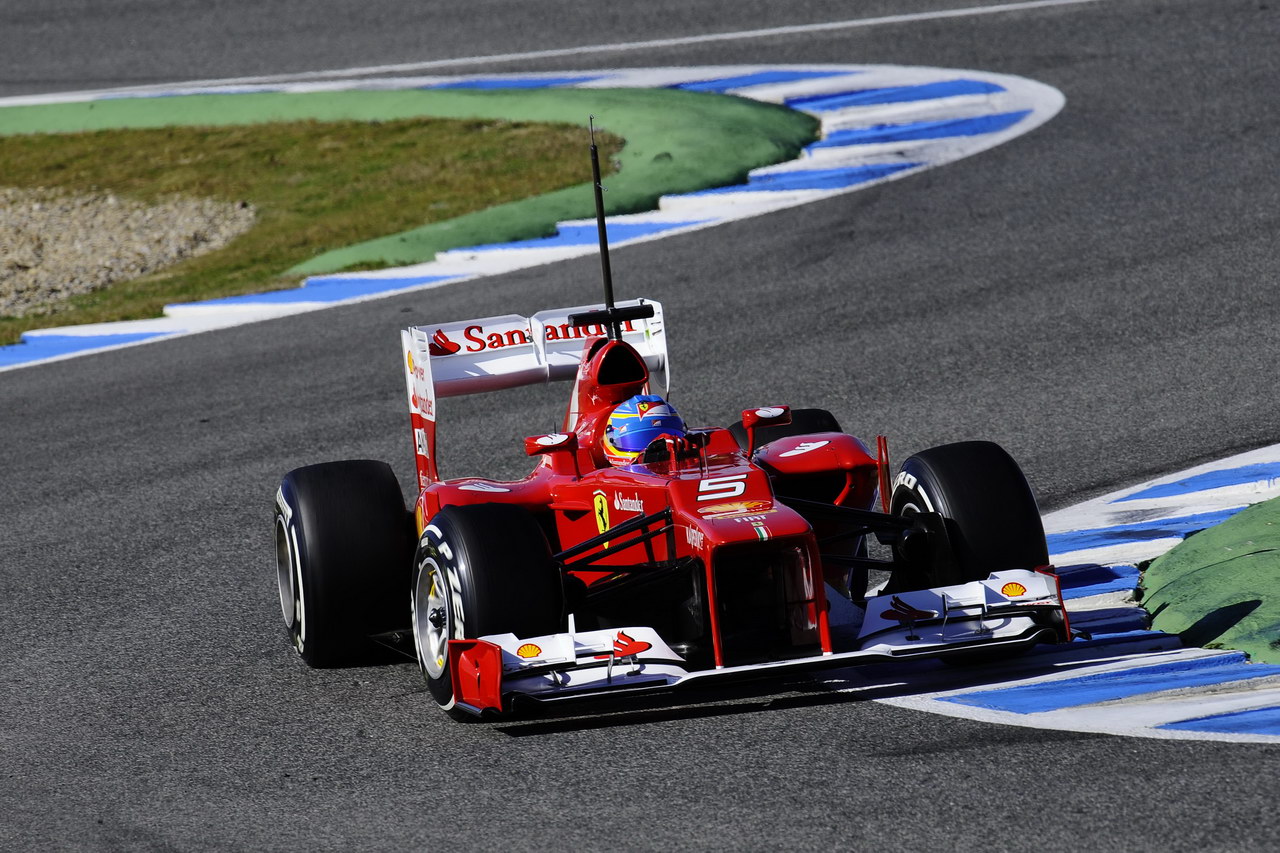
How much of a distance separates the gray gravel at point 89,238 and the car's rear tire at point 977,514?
9039 millimetres

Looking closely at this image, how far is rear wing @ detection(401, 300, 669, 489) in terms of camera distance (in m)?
6.76

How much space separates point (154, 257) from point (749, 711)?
10.4 m

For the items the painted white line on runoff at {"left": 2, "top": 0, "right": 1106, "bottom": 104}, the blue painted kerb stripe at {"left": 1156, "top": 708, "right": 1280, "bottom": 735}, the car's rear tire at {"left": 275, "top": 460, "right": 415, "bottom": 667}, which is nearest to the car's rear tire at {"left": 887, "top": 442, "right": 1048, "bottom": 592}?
the blue painted kerb stripe at {"left": 1156, "top": 708, "right": 1280, "bottom": 735}

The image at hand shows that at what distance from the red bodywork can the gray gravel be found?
7.98 m

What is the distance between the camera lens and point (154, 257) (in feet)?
47.9

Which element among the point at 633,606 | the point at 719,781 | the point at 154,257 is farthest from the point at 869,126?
the point at 719,781

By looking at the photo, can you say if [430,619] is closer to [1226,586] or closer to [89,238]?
[1226,586]

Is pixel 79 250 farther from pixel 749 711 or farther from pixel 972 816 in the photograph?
pixel 972 816

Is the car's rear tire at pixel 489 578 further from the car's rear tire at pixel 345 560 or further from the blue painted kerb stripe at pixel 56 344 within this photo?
the blue painted kerb stripe at pixel 56 344

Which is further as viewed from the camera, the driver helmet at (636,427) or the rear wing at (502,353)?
the rear wing at (502,353)

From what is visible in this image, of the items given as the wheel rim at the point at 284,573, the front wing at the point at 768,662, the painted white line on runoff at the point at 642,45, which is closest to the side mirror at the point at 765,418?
the front wing at the point at 768,662

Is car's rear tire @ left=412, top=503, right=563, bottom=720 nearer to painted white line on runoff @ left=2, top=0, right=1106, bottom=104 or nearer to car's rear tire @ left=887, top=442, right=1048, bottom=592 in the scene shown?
car's rear tire @ left=887, top=442, right=1048, bottom=592

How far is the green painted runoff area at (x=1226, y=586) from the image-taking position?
5.47 m

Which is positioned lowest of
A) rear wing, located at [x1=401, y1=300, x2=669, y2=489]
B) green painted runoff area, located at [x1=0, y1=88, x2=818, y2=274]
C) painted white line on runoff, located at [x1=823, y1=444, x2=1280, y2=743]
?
painted white line on runoff, located at [x1=823, y1=444, x2=1280, y2=743]
